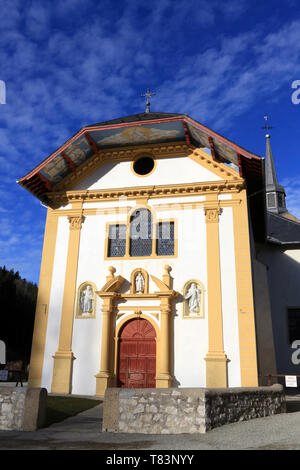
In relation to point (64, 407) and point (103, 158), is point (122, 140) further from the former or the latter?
point (64, 407)

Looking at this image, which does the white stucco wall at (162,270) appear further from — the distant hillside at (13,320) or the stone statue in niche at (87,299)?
the distant hillside at (13,320)

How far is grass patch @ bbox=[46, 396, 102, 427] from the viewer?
9609mm

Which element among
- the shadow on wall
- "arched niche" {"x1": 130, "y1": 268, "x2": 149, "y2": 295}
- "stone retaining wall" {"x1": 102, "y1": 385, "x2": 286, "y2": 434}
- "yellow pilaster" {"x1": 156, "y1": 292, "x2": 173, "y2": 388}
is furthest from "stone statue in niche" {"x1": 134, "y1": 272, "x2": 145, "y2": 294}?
the shadow on wall

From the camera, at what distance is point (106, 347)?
1447 centimetres

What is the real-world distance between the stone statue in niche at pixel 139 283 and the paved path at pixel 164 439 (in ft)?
22.0

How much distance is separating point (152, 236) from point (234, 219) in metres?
3.16

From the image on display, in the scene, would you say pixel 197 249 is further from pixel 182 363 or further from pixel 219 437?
pixel 219 437

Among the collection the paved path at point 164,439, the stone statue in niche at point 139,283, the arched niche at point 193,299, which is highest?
the stone statue in niche at point 139,283

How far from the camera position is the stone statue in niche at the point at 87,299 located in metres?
15.3

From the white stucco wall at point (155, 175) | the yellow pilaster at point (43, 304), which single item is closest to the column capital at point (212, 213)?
the white stucco wall at point (155, 175)

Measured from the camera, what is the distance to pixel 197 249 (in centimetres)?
1520

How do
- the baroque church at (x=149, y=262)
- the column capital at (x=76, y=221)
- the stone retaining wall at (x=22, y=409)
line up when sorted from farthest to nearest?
the column capital at (x=76, y=221) → the baroque church at (x=149, y=262) → the stone retaining wall at (x=22, y=409)

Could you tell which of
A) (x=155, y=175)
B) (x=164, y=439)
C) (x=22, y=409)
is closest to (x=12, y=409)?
(x=22, y=409)

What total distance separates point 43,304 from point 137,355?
4.05 m
